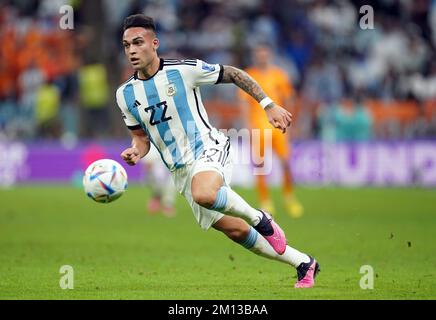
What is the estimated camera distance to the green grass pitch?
855 centimetres

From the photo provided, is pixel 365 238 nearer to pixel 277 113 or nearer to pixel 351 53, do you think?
pixel 277 113

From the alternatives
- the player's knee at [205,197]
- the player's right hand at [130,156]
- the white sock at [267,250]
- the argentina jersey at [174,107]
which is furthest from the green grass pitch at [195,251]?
the argentina jersey at [174,107]

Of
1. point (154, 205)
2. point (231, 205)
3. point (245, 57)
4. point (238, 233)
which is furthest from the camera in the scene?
point (245, 57)

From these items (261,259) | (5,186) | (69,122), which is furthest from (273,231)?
(69,122)

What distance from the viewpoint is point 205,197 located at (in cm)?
813

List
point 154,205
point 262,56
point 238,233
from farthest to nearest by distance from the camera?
1. point 154,205
2. point 262,56
3. point 238,233

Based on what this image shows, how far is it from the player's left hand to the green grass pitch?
139cm

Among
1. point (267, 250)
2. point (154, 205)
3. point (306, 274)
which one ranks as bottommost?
point (306, 274)

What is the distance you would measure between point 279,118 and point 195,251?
402 centimetres

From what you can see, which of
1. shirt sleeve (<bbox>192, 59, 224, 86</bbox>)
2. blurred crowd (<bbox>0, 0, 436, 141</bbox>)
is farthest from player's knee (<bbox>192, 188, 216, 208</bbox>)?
blurred crowd (<bbox>0, 0, 436, 141</bbox>)

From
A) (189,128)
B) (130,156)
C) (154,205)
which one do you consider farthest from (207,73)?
(154,205)

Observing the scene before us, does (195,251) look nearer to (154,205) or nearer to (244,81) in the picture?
(244,81)

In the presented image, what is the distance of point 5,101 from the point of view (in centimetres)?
2469

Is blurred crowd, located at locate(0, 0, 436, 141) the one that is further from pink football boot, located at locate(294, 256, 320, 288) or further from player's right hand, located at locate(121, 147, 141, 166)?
player's right hand, located at locate(121, 147, 141, 166)
